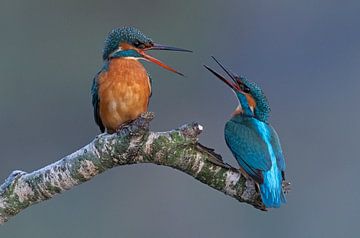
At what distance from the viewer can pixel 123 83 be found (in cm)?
165

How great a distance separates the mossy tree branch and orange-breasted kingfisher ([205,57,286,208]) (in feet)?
0.14

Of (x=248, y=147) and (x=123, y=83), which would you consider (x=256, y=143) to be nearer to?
(x=248, y=147)

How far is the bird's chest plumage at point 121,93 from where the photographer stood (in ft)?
5.37

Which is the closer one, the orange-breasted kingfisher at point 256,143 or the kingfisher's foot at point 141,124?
the kingfisher's foot at point 141,124

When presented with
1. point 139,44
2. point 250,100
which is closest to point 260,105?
point 250,100

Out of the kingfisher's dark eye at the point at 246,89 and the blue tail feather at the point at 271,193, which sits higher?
the kingfisher's dark eye at the point at 246,89

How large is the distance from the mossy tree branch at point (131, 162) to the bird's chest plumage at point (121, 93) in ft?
0.80

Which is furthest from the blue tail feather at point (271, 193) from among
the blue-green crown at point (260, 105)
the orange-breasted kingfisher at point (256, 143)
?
the blue-green crown at point (260, 105)

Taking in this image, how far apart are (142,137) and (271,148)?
346mm

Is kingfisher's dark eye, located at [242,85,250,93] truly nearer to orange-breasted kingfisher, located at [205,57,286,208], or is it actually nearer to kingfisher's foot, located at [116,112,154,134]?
orange-breasted kingfisher, located at [205,57,286,208]

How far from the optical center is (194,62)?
140 inches

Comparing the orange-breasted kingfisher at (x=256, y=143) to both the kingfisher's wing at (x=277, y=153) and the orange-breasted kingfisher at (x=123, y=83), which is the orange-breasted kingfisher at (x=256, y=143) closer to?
the kingfisher's wing at (x=277, y=153)

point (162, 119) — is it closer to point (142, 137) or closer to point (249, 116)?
point (249, 116)

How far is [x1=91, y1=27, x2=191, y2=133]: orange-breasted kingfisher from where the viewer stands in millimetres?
1639
